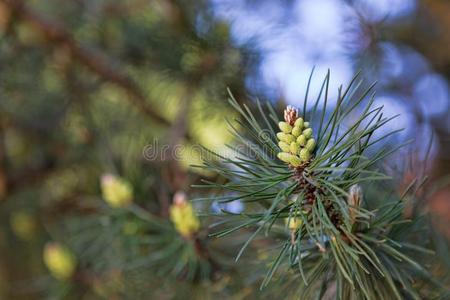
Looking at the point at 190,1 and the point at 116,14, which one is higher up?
the point at 116,14

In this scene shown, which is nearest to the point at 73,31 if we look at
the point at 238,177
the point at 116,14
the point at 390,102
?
the point at 116,14

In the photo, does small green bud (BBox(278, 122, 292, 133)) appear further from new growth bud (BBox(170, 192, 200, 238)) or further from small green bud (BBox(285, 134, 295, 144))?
new growth bud (BBox(170, 192, 200, 238))

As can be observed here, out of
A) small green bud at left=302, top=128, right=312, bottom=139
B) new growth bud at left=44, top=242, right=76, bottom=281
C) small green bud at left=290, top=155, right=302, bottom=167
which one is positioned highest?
new growth bud at left=44, top=242, right=76, bottom=281

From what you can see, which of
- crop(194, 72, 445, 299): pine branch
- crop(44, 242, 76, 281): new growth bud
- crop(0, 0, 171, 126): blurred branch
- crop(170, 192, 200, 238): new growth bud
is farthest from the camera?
crop(0, 0, 171, 126): blurred branch

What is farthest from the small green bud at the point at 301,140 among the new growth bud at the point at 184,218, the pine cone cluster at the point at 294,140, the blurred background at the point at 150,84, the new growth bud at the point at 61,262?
the new growth bud at the point at 61,262

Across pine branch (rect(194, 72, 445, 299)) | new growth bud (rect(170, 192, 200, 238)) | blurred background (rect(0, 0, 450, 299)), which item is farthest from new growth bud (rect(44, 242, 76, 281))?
pine branch (rect(194, 72, 445, 299))

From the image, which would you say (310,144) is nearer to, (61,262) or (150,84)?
(61,262)

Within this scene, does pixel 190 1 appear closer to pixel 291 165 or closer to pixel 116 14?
pixel 116 14
